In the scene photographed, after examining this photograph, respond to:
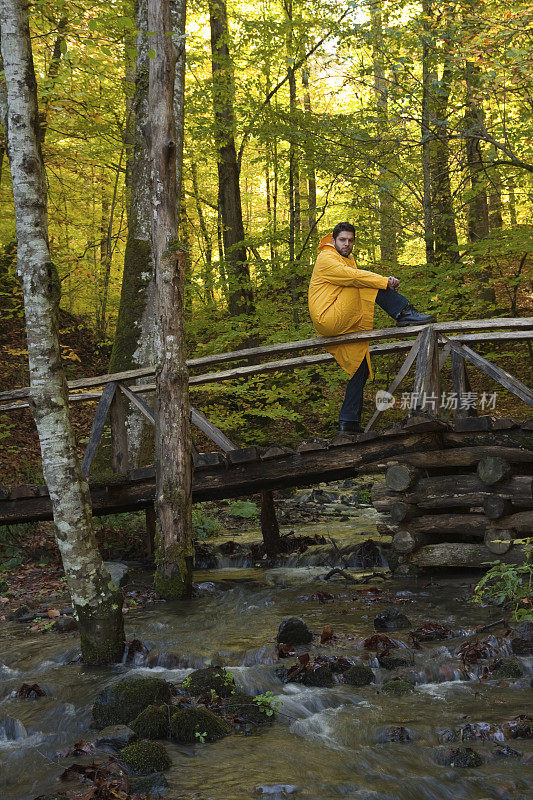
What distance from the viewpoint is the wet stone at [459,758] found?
3.53 meters

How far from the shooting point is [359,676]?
473 centimetres

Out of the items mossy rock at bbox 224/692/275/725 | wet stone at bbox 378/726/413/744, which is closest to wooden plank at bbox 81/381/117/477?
mossy rock at bbox 224/692/275/725

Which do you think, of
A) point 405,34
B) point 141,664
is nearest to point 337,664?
point 141,664

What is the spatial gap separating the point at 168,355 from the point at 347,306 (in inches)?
81.5

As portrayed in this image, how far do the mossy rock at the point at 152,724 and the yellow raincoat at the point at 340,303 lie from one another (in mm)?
4528

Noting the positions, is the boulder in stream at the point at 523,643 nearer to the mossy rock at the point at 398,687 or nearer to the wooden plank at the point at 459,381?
the mossy rock at the point at 398,687

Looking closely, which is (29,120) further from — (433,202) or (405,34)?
(433,202)

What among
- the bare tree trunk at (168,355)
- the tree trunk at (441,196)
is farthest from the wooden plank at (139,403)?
the tree trunk at (441,196)

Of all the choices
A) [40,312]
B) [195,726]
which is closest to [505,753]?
[195,726]

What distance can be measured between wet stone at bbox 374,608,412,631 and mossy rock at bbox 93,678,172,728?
202cm

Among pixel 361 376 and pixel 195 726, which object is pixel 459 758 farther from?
pixel 361 376

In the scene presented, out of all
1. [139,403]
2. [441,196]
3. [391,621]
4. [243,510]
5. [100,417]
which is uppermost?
[441,196]

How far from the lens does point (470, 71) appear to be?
11.2 metres

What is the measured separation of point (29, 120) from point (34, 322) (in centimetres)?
145
